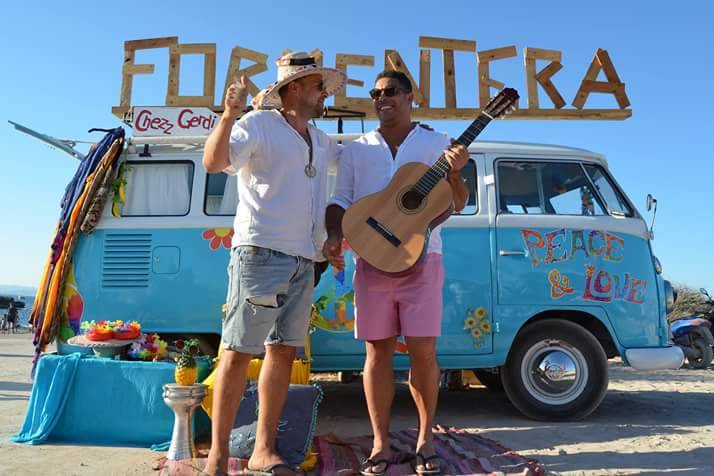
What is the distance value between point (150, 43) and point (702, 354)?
31.4ft

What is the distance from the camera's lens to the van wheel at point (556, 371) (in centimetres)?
438

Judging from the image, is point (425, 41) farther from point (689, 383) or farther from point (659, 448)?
point (689, 383)

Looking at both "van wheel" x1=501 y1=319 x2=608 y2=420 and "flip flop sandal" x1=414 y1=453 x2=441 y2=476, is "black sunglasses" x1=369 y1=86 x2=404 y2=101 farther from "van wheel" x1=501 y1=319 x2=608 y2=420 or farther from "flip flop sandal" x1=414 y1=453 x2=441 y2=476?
"van wheel" x1=501 y1=319 x2=608 y2=420

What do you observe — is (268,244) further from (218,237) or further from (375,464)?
(218,237)

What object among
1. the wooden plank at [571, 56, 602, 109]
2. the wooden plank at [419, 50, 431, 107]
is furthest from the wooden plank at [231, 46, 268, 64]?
the wooden plank at [571, 56, 602, 109]

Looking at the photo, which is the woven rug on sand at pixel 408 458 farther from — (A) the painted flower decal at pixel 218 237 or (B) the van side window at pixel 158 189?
(B) the van side window at pixel 158 189

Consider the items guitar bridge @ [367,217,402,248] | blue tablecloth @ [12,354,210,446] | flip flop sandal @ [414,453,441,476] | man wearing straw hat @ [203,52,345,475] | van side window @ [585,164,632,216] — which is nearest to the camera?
man wearing straw hat @ [203,52,345,475]

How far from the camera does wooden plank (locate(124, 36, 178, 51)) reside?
586cm

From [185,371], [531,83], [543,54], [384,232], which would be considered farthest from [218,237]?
[543,54]

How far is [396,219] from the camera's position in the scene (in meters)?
2.83

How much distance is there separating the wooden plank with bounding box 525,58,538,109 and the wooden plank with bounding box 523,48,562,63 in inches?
2.1

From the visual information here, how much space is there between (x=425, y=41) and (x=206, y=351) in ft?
13.5

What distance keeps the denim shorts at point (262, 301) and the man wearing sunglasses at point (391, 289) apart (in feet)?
1.03

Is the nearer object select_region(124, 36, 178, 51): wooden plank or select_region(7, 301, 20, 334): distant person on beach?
select_region(124, 36, 178, 51): wooden plank
